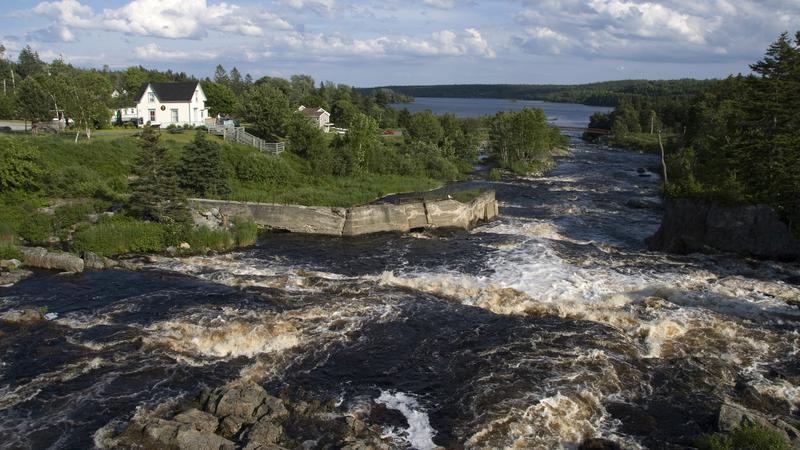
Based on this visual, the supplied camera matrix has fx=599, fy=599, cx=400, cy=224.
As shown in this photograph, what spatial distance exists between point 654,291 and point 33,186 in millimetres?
35647

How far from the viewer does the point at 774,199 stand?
105ft

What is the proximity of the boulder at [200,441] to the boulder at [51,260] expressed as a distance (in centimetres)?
1713

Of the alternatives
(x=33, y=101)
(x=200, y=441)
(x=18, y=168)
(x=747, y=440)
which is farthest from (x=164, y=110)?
(x=747, y=440)

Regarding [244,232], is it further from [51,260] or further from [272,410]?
[272,410]

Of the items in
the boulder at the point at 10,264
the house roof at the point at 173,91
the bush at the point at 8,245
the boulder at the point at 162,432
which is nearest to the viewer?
the boulder at the point at 162,432

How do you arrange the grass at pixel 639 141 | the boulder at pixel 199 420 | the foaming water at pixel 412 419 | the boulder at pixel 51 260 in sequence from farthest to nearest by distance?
the grass at pixel 639 141, the boulder at pixel 51 260, the foaming water at pixel 412 419, the boulder at pixel 199 420

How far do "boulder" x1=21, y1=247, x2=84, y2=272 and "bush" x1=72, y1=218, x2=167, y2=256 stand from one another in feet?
7.70

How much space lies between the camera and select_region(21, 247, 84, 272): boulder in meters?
28.0

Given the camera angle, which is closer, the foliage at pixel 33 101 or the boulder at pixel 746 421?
the boulder at pixel 746 421

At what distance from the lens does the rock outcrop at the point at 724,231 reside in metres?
31.2

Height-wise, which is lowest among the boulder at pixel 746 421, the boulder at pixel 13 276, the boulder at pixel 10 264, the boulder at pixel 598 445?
the boulder at pixel 598 445

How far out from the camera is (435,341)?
21219 mm

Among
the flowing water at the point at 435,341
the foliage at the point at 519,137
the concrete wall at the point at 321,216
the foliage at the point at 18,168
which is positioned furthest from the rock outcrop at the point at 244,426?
the foliage at the point at 519,137

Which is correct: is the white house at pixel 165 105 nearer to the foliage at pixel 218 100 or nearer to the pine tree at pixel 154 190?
the foliage at pixel 218 100
